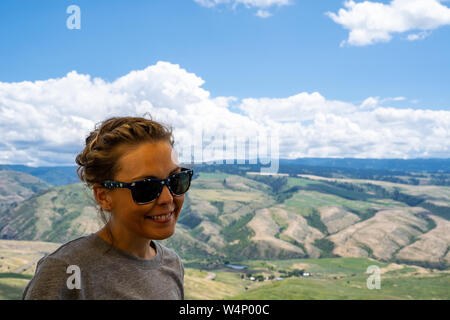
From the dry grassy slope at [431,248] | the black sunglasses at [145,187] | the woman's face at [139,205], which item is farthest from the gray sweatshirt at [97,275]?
the dry grassy slope at [431,248]

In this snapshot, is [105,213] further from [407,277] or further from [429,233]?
[429,233]

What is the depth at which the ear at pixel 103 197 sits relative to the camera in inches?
97.4

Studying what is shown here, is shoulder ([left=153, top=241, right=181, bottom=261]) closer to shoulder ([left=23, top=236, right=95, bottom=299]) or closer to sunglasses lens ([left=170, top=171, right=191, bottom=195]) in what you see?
sunglasses lens ([left=170, top=171, right=191, bottom=195])

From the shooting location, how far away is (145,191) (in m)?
2.39

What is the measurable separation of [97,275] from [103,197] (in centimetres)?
50

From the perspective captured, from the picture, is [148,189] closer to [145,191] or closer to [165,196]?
[145,191]

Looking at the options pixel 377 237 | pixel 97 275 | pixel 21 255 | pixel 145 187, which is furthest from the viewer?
pixel 377 237

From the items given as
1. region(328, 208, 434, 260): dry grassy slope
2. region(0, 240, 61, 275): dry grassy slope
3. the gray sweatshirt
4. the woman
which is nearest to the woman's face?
the woman

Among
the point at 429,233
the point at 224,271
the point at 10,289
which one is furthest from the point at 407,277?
the point at 10,289

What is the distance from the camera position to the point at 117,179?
2.43 m

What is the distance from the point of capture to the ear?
247 centimetres

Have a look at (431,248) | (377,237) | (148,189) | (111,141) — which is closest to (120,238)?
(148,189)
